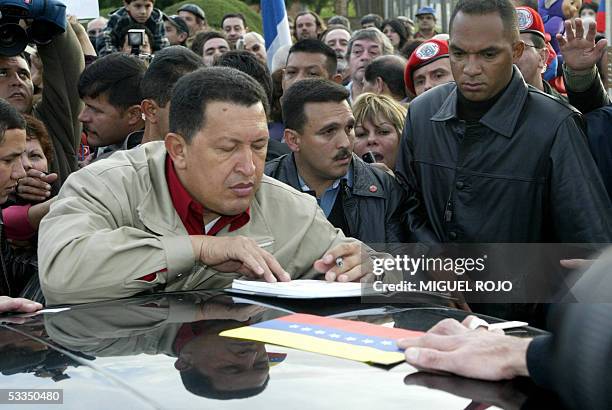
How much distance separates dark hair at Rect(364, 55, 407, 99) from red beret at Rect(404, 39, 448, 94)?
760 mm

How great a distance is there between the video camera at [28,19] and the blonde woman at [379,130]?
1947 mm

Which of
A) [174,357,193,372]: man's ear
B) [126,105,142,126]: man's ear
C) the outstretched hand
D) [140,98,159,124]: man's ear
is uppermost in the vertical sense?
the outstretched hand

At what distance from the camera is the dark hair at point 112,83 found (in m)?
5.55

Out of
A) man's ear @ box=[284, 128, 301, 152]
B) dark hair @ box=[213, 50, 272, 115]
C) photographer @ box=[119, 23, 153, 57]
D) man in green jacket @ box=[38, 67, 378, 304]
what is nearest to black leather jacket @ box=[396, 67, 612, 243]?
man in green jacket @ box=[38, 67, 378, 304]

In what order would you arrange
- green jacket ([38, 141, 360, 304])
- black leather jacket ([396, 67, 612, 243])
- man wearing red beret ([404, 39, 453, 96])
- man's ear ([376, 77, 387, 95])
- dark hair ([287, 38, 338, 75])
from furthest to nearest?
man's ear ([376, 77, 387, 95])
dark hair ([287, 38, 338, 75])
man wearing red beret ([404, 39, 453, 96])
black leather jacket ([396, 67, 612, 243])
green jacket ([38, 141, 360, 304])

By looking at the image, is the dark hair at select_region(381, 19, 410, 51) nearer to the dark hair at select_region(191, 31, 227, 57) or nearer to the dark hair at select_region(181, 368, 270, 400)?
the dark hair at select_region(191, 31, 227, 57)

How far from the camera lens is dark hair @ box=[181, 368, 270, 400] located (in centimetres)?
177

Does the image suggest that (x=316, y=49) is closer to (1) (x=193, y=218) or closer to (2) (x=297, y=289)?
(1) (x=193, y=218)

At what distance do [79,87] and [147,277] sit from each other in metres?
2.82

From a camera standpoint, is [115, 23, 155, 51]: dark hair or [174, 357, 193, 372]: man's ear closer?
[174, 357, 193, 372]: man's ear

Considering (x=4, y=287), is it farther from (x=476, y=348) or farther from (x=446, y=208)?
(x=476, y=348)

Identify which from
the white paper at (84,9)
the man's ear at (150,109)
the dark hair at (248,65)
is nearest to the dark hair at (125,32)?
the white paper at (84,9)

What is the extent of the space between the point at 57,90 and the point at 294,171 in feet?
5.73

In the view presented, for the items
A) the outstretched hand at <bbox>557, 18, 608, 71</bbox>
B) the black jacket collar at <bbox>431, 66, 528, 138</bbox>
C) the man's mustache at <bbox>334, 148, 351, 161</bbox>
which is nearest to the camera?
the black jacket collar at <bbox>431, 66, 528, 138</bbox>
